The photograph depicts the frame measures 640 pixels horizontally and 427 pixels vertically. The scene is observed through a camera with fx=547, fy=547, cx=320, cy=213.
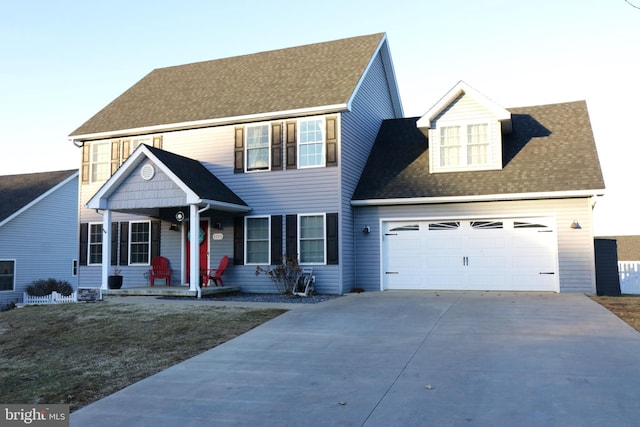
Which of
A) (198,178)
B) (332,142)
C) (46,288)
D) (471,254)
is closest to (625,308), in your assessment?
(471,254)

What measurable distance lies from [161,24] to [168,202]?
5.98 m

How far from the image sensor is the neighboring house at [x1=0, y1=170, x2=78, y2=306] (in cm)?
2378

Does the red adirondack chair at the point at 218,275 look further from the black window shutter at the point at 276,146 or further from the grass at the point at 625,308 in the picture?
the grass at the point at 625,308

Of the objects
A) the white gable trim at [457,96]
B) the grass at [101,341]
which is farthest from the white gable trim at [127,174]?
the white gable trim at [457,96]

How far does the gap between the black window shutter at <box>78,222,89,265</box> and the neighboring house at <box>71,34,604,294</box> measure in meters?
0.03

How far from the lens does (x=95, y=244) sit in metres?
17.8

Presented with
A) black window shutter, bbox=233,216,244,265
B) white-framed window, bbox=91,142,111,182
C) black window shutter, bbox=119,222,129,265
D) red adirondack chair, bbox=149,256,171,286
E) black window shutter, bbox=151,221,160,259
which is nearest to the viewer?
black window shutter, bbox=233,216,244,265

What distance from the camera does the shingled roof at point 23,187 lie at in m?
24.2

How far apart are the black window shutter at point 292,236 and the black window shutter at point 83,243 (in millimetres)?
7156

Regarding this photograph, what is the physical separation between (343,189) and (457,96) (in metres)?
4.23

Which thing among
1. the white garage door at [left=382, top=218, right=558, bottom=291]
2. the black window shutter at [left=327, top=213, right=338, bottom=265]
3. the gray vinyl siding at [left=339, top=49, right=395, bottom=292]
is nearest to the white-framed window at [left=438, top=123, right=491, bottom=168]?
the white garage door at [left=382, top=218, right=558, bottom=291]

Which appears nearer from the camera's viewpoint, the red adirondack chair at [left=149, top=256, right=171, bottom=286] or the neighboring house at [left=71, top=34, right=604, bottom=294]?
the neighboring house at [left=71, top=34, right=604, bottom=294]

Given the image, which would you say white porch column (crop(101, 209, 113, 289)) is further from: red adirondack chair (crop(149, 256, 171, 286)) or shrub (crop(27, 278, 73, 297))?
shrub (crop(27, 278, 73, 297))

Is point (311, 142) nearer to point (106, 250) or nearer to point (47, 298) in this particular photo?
point (106, 250)
